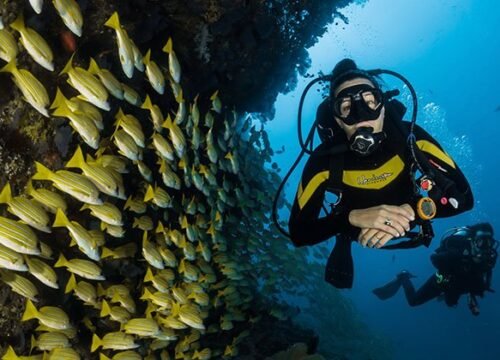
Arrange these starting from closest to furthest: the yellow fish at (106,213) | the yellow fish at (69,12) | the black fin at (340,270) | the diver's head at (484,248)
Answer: the yellow fish at (69,12)
the yellow fish at (106,213)
the black fin at (340,270)
the diver's head at (484,248)

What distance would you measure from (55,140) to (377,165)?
142 inches

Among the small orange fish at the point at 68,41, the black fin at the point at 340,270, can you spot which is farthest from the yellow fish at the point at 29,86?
the black fin at the point at 340,270

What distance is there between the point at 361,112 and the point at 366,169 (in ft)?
2.41

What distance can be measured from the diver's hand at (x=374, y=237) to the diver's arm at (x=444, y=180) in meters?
0.86

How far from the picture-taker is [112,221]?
3.67m

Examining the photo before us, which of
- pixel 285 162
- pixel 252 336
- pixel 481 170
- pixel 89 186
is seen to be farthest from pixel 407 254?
pixel 89 186

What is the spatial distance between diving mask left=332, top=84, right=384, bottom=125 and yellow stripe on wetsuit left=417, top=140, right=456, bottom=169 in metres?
0.69

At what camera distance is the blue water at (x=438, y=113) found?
4672cm

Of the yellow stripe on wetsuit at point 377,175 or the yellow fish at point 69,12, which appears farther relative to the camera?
the yellow stripe on wetsuit at point 377,175

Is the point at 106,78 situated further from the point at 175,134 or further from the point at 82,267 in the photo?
the point at 82,267

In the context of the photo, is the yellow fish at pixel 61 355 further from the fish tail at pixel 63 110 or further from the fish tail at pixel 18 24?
the fish tail at pixel 18 24

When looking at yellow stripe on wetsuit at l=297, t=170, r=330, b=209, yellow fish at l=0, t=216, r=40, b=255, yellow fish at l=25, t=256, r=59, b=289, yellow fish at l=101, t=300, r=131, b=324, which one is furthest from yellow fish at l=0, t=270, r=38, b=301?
yellow stripe on wetsuit at l=297, t=170, r=330, b=209

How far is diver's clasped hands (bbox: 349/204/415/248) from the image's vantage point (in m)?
3.25

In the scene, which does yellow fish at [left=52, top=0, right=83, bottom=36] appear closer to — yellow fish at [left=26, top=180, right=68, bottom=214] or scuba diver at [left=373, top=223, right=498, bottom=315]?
yellow fish at [left=26, top=180, right=68, bottom=214]
